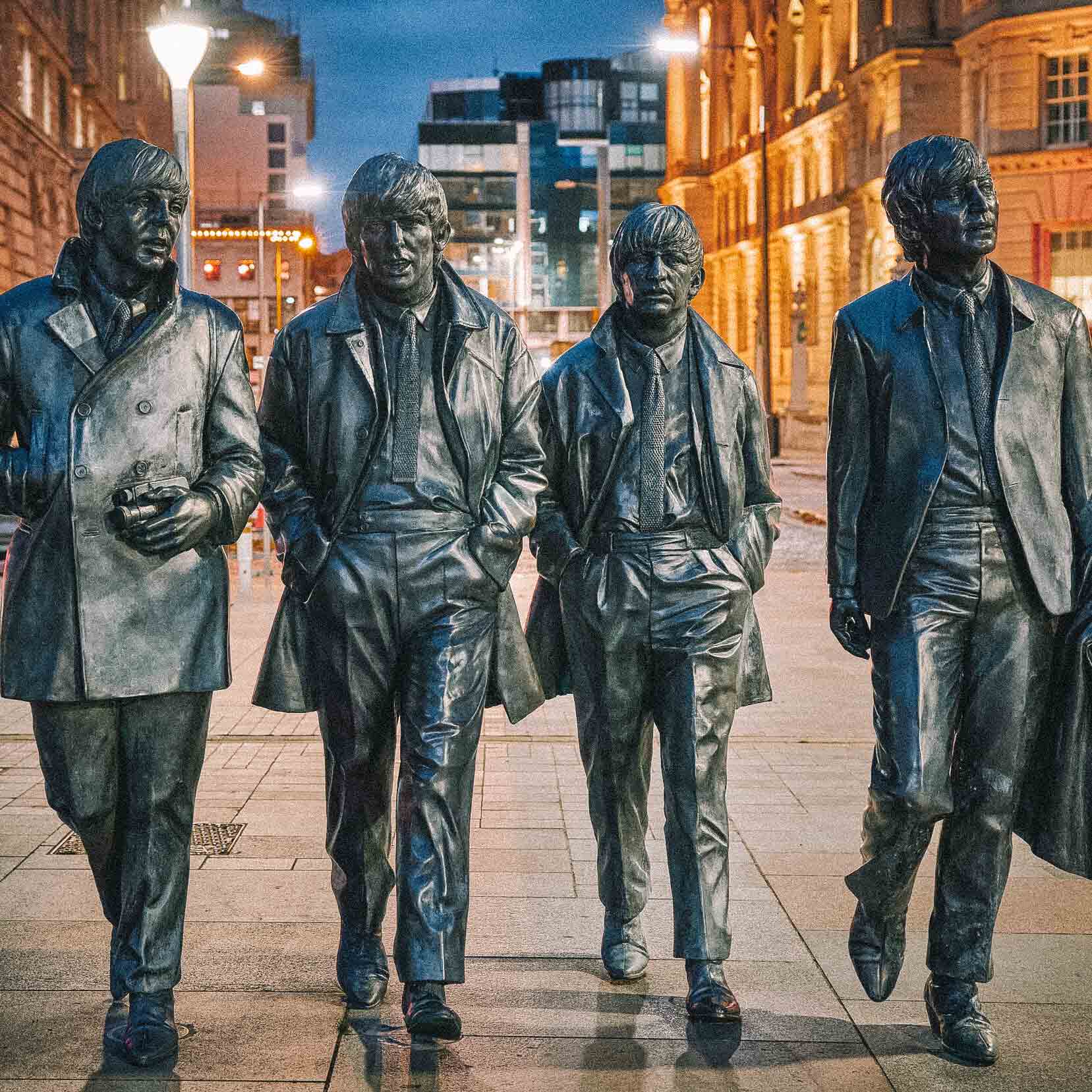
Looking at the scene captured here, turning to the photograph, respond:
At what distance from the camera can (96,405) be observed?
4477 millimetres

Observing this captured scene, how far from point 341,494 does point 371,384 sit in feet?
1.03

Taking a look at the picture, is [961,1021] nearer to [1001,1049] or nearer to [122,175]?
[1001,1049]

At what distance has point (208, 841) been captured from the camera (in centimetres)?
685

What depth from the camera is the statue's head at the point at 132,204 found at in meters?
4.48

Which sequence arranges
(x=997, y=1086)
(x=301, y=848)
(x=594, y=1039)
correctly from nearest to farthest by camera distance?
(x=997, y=1086), (x=594, y=1039), (x=301, y=848)

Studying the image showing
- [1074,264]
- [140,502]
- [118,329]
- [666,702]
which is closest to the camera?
[140,502]

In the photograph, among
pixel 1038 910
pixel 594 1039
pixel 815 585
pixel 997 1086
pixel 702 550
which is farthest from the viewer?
pixel 815 585

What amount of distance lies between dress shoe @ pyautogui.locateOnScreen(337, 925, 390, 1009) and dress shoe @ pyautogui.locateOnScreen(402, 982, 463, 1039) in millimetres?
285

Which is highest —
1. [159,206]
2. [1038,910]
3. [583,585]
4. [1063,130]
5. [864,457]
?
[1063,130]

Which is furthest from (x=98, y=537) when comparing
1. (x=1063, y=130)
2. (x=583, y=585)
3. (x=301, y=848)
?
(x=1063, y=130)

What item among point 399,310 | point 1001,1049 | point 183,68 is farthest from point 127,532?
point 183,68

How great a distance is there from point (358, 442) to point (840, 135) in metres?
58.4

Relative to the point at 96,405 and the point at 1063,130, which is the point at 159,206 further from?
the point at 1063,130

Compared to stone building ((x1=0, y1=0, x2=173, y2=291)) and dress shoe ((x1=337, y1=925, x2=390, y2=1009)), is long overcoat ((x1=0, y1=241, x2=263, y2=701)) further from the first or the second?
stone building ((x1=0, y1=0, x2=173, y2=291))
